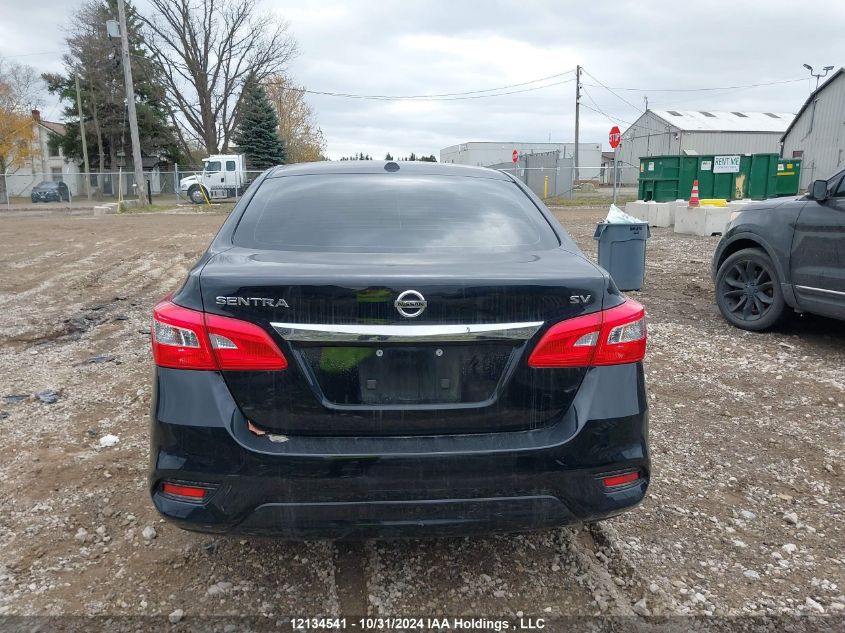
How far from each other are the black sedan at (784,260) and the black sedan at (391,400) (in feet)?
13.4

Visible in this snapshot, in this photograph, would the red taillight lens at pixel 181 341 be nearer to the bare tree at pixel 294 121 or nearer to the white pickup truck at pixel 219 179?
the white pickup truck at pixel 219 179

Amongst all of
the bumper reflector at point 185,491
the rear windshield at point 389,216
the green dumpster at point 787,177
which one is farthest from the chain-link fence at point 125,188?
the bumper reflector at point 185,491

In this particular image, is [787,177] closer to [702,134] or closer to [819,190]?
[819,190]

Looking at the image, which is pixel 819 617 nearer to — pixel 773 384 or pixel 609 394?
pixel 609 394

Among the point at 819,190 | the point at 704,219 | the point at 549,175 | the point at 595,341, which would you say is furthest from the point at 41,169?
the point at 595,341

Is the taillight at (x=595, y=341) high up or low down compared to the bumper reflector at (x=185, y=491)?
up

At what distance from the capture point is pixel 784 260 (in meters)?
5.74

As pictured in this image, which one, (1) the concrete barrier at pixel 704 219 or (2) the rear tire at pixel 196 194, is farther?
(2) the rear tire at pixel 196 194

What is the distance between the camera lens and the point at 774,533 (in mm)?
2934

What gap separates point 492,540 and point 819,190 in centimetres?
448

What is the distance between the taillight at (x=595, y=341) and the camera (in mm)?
2137

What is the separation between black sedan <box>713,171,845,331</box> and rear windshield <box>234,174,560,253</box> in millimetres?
3623

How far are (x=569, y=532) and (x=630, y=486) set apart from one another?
0.78 meters

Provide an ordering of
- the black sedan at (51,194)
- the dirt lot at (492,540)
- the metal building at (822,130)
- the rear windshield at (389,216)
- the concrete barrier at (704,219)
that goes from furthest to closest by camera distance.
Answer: the black sedan at (51,194) → the metal building at (822,130) → the concrete barrier at (704,219) → the rear windshield at (389,216) → the dirt lot at (492,540)
